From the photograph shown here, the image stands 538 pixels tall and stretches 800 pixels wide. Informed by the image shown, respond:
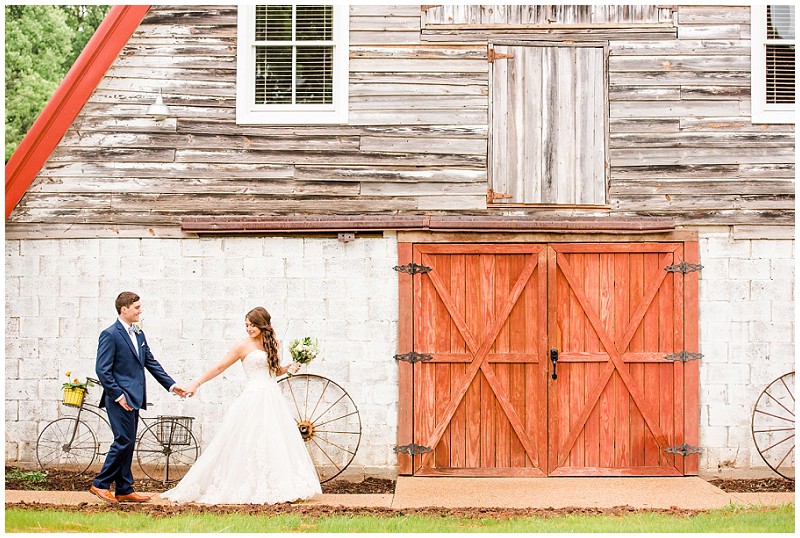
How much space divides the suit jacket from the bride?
50 centimetres

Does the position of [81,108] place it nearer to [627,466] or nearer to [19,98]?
[627,466]

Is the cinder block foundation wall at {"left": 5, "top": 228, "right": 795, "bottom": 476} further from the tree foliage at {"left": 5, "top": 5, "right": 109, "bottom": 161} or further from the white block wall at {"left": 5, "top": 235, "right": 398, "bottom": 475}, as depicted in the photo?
the tree foliage at {"left": 5, "top": 5, "right": 109, "bottom": 161}

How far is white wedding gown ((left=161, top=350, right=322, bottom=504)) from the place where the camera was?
8.18 meters

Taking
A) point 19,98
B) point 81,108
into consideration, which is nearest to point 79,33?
point 19,98

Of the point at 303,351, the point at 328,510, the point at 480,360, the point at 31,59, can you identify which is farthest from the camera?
the point at 31,59

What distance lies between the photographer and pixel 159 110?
9.73m

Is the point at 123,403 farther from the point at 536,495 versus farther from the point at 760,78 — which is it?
the point at 760,78

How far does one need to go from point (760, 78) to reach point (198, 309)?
6501 mm

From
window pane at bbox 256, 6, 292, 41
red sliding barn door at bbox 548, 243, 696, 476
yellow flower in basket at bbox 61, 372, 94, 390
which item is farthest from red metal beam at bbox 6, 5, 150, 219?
red sliding barn door at bbox 548, 243, 696, 476

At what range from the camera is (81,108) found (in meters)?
9.80

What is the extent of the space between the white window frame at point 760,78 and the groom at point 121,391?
6708mm

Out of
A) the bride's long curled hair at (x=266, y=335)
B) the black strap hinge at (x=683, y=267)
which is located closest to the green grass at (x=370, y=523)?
the bride's long curled hair at (x=266, y=335)

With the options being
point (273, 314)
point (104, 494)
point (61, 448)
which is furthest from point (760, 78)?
point (61, 448)

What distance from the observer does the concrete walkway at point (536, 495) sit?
332 inches
